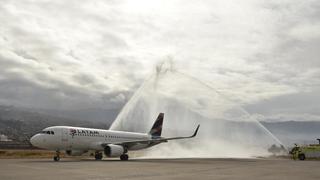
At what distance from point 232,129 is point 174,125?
35.2 ft

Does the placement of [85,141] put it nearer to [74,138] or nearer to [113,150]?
[74,138]

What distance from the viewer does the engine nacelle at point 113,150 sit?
4803 cm

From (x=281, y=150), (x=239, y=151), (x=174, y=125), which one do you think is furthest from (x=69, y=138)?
(x=281, y=150)

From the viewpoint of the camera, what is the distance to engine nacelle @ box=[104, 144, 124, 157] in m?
48.0

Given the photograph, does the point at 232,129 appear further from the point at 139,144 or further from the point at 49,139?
the point at 49,139

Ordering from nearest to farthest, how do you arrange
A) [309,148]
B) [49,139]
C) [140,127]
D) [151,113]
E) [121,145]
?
[49,139]
[121,145]
[309,148]
[151,113]
[140,127]

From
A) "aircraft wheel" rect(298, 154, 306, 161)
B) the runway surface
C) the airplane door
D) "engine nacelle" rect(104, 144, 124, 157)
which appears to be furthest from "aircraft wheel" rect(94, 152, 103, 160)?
"aircraft wheel" rect(298, 154, 306, 161)

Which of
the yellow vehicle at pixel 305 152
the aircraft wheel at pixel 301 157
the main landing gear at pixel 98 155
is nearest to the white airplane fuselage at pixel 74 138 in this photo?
the main landing gear at pixel 98 155

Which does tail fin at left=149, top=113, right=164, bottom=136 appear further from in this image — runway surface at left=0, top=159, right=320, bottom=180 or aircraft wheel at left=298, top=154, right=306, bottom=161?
runway surface at left=0, top=159, right=320, bottom=180

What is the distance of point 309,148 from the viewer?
61.5 m

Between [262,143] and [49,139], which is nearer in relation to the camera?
[49,139]

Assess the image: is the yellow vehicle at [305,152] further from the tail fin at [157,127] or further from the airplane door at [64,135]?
the airplane door at [64,135]

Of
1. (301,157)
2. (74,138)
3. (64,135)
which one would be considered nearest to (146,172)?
(64,135)

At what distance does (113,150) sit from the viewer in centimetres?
→ 4816
